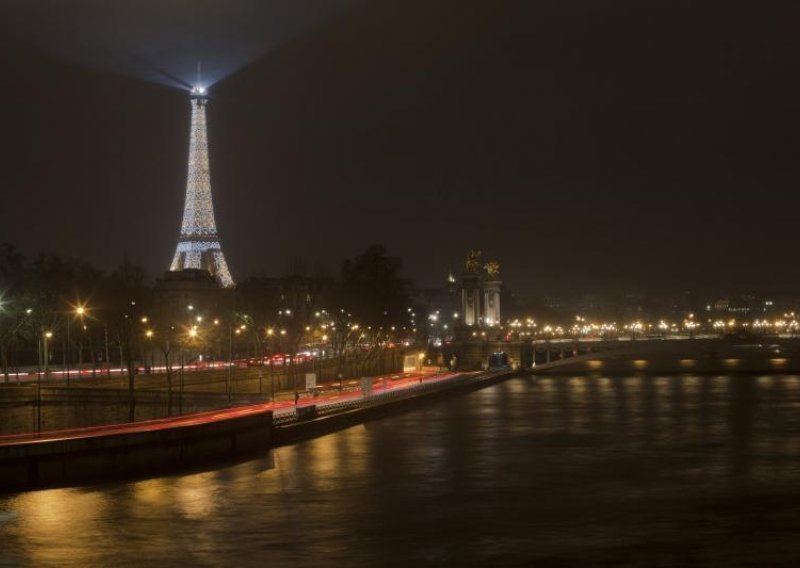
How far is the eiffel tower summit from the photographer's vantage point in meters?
163

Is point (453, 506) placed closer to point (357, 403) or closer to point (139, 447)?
point (139, 447)

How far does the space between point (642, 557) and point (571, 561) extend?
1.12m

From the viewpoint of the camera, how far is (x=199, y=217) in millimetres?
168250

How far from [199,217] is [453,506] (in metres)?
150

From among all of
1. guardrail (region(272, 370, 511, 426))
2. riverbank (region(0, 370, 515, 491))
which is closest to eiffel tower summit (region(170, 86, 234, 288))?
guardrail (region(272, 370, 511, 426))

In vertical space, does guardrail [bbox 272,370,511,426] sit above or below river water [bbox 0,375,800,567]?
above

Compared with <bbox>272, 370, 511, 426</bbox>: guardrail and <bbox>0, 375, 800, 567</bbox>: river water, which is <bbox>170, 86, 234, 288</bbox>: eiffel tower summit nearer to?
<bbox>272, 370, 511, 426</bbox>: guardrail

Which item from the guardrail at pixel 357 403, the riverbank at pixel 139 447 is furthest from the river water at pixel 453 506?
the guardrail at pixel 357 403

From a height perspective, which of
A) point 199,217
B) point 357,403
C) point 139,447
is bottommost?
point 357,403

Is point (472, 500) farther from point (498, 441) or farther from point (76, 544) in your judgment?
point (498, 441)

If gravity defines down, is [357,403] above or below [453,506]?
above

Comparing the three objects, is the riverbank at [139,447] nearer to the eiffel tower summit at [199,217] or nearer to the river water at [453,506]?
the river water at [453,506]

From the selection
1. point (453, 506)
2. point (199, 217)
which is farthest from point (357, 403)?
point (199, 217)

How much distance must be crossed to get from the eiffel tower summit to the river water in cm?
12973
